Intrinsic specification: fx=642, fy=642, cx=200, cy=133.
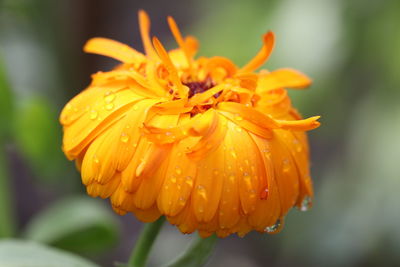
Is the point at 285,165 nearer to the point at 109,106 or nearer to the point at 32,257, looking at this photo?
the point at 109,106

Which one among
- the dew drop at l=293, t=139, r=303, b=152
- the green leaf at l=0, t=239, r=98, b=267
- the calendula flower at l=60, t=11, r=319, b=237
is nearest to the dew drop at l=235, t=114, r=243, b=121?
the calendula flower at l=60, t=11, r=319, b=237

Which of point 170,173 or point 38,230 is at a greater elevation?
point 170,173

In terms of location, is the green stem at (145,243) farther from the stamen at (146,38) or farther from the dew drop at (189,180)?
the stamen at (146,38)

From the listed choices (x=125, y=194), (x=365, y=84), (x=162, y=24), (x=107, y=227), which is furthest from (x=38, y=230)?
(x=162, y=24)

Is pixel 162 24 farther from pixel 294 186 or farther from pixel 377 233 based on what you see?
pixel 294 186

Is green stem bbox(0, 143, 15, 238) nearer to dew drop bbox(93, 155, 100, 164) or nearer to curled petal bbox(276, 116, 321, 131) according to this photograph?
dew drop bbox(93, 155, 100, 164)

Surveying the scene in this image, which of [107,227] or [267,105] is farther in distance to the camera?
[107,227]
